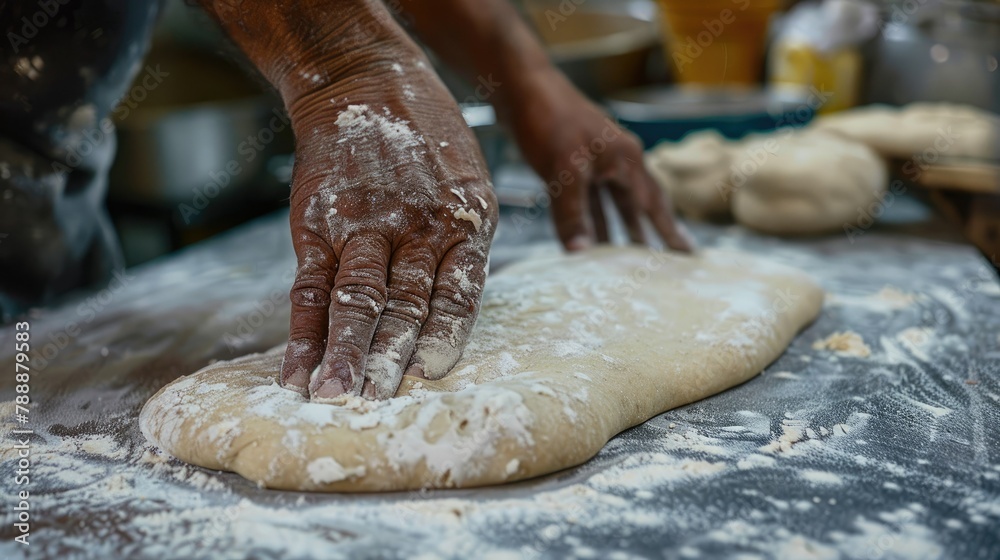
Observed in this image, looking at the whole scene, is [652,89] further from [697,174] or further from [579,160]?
[579,160]

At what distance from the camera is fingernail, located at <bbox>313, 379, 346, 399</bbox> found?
1155 mm

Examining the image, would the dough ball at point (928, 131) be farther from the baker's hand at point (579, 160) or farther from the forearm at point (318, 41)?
the forearm at point (318, 41)

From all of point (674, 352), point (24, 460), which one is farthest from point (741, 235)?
point (24, 460)

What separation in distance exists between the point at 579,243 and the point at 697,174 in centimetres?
72

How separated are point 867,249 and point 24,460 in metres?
1.98

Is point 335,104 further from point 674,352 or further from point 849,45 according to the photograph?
point 849,45

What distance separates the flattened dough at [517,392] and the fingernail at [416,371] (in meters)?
0.03

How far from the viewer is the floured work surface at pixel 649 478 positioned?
978mm

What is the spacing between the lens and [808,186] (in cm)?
230

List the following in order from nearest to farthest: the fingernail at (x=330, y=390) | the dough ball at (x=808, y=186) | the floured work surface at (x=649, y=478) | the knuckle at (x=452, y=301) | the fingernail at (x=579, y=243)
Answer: the floured work surface at (x=649, y=478), the fingernail at (x=330, y=390), the knuckle at (x=452, y=301), the fingernail at (x=579, y=243), the dough ball at (x=808, y=186)

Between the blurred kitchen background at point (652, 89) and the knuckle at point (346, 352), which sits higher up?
the blurred kitchen background at point (652, 89)

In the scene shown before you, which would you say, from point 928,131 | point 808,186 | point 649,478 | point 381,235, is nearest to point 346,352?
point 381,235

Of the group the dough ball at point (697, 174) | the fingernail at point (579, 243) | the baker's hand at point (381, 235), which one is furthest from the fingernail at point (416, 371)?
the dough ball at point (697, 174)

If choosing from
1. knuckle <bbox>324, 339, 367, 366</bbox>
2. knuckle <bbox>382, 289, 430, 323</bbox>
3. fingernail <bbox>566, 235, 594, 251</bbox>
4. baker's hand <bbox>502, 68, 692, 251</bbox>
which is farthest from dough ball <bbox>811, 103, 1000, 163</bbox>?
knuckle <bbox>324, 339, 367, 366</bbox>
